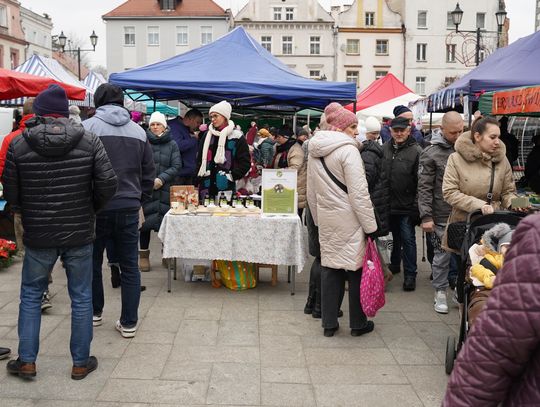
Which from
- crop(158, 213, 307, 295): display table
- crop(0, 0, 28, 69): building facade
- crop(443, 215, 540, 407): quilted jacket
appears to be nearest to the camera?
crop(443, 215, 540, 407): quilted jacket

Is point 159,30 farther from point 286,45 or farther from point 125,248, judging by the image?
point 125,248

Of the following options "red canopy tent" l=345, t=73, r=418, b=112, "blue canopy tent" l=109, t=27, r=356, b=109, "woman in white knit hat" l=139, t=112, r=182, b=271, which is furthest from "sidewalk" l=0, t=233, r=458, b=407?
"red canopy tent" l=345, t=73, r=418, b=112

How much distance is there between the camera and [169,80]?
7207 mm

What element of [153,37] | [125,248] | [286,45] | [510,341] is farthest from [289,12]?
[510,341]

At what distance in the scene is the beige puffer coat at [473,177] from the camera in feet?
15.8

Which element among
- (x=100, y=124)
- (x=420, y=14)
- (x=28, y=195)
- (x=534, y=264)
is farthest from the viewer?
(x=420, y=14)

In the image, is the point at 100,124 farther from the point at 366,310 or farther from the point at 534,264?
the point at 534,264

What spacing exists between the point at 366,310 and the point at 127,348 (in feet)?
6.00

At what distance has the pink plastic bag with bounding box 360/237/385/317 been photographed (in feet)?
14.9

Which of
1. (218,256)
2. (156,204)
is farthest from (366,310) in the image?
(156,204)

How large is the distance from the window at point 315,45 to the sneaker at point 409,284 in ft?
148

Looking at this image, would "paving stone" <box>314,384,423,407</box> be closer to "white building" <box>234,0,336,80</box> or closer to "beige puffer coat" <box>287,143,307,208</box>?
"beige puffer coat" <box>287,143,307,208</box>

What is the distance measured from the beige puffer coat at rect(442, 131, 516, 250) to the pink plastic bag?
640mm

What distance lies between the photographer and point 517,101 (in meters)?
5.59
